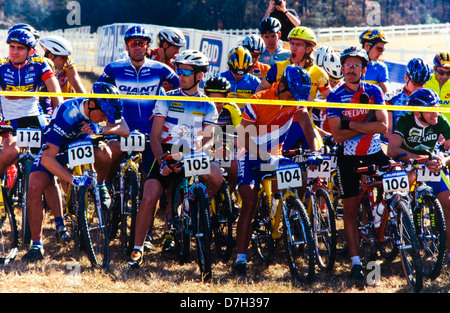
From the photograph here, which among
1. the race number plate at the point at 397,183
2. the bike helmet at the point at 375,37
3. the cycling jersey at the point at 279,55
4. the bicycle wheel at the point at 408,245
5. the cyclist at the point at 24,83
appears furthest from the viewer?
the cycling jersey at the point at 279,55

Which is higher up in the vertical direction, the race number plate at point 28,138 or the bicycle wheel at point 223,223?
the race number plate at point 28,138

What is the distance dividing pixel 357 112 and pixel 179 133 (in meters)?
1.86

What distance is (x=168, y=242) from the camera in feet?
24.6

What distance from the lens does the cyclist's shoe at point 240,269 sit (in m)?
6.89

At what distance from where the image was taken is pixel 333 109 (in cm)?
684

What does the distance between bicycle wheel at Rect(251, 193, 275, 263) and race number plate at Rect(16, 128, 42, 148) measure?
2560 millimetres

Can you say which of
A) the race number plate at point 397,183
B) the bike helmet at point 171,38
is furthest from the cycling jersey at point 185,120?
the bike helmet at point 171,38

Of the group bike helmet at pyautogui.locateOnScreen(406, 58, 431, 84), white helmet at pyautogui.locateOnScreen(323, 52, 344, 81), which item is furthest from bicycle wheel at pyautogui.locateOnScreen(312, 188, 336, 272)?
white helmet at pyautogui.locateOnScreen(323, 52, 344, 81)

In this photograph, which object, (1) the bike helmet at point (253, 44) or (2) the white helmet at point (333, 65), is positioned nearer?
(2) the white helmet at point (333, 65)

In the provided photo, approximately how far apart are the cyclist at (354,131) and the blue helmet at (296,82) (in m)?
0.41

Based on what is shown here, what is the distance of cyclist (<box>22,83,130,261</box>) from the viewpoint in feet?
21.9

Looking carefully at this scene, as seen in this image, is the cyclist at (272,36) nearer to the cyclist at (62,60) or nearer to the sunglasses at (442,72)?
the sunglasses at (442,72)

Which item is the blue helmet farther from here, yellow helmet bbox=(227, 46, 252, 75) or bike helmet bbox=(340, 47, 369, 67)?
yellow helmet bbox=(227, 46, 252, 75)
